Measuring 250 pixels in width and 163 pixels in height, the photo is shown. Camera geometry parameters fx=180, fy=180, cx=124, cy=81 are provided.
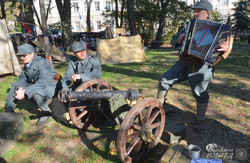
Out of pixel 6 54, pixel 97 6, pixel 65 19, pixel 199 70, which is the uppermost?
pixel 97 6

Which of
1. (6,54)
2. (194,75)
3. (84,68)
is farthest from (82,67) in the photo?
(6,54)

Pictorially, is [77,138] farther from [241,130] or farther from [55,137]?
[241,130]

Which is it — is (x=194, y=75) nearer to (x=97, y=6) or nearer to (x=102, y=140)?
(x=102, y=140)

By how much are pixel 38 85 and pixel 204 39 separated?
11.0 feet

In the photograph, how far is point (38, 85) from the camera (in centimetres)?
384

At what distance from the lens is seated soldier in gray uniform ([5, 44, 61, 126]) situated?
12.3 ft

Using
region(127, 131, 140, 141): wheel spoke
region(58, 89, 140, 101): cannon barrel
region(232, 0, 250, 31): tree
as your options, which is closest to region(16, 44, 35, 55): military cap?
region(58, 89, 140, 101): cannon barrel

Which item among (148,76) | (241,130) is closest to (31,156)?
(241,130)

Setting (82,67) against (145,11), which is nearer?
(82,67)

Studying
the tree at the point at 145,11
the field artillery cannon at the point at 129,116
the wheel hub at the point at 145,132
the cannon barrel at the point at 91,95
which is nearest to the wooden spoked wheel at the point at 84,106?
the field artillery cannon at the point at 129,116

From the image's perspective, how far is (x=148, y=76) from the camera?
7309 mm

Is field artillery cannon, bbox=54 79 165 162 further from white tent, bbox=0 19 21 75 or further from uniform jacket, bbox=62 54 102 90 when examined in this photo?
white tent, bbox=0 19 21 75

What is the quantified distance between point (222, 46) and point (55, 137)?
11.2ft

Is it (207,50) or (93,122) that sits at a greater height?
(207,50)
